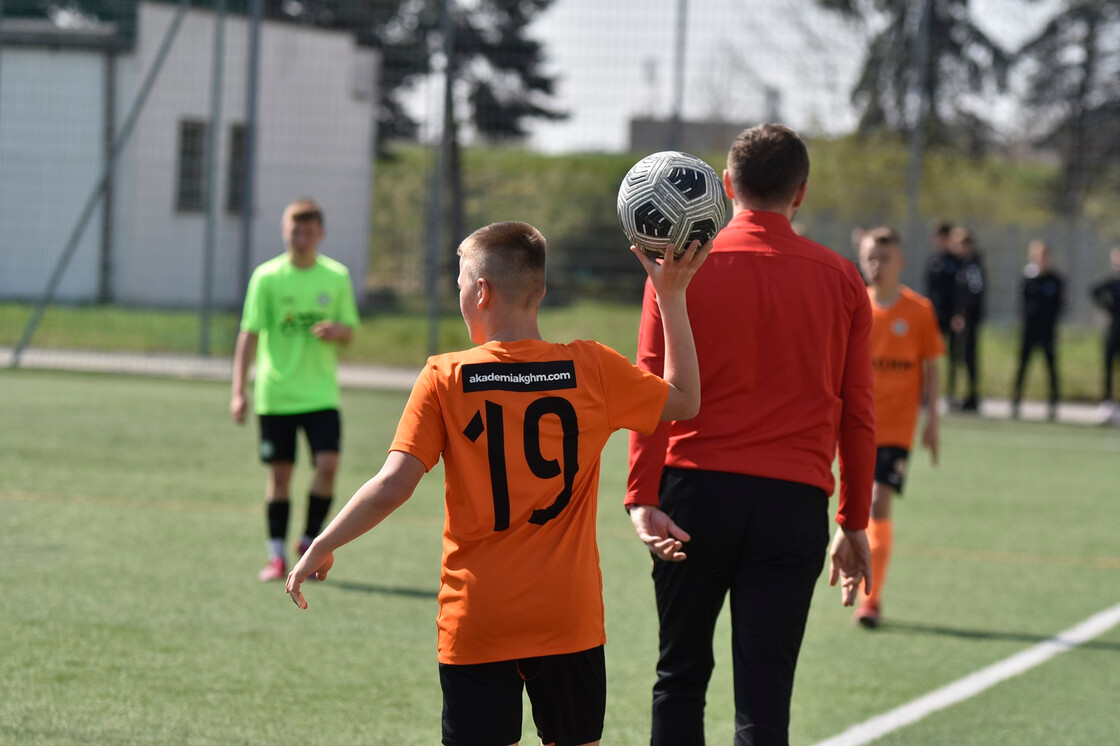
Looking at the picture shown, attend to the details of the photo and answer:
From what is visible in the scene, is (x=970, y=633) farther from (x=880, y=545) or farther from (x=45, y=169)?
(x=45, y=169)

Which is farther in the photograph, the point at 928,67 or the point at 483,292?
the point at 928,67

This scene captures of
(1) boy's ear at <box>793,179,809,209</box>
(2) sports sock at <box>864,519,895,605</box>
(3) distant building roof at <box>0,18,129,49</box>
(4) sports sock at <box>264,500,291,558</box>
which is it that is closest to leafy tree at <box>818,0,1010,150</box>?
(3) distant building roof at <box>0,18,129,49</box>

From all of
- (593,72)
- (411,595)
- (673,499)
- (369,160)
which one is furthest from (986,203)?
(673,499)

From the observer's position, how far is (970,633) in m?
7.05

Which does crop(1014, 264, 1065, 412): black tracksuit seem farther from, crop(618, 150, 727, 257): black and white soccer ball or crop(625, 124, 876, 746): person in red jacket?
crop(618, 150, 727, 257): black and white soccer ball

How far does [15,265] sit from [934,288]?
12.5 metres

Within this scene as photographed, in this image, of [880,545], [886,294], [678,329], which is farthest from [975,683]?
[678,329]

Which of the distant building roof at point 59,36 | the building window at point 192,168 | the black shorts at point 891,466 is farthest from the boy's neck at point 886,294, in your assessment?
the distant building roof at point 59,36

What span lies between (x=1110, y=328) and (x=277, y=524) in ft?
44.3

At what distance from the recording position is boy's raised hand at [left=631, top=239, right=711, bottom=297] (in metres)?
3.52

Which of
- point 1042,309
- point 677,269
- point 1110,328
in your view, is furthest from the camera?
point 1110,328

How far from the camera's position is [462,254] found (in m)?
3.46

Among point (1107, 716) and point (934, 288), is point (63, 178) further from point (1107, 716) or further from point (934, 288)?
point (1107, 716)

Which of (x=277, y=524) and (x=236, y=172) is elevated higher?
(x=236, y=172)
